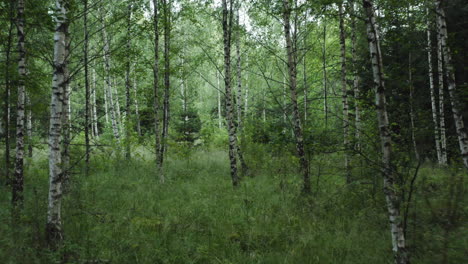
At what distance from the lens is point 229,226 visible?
5258 mm

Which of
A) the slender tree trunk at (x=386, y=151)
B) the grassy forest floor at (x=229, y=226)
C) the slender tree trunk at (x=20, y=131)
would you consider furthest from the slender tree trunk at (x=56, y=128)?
the slender tree trunk at (x=386, y=151)

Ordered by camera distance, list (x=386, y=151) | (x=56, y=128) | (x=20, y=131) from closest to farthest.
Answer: (x=386, y=151)
(x=56, y=128)
(x=20, y=131)

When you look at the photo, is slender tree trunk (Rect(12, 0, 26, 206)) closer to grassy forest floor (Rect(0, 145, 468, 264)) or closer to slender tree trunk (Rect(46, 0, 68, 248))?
grassy forest floor (Rect(0, 145, 468, 264))

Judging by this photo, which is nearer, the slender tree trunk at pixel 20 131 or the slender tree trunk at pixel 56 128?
the slender tree trunk at pixel 56 128

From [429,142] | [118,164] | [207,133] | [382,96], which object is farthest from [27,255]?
[429,142]

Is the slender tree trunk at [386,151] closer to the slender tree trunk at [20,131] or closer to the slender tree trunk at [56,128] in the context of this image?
the slender tree trunk at [56,128]

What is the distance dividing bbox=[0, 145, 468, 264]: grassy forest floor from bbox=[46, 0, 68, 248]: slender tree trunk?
31 cm

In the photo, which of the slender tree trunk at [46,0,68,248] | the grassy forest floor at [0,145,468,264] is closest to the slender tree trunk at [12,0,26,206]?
the grassy forest floor at [0,145,468,264]

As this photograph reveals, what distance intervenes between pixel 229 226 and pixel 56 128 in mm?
3546

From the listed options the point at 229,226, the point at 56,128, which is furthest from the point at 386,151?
the point at 56,128

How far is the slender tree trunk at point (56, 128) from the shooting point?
12.4 ft

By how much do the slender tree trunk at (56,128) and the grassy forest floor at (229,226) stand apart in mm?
307

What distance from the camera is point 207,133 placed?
15305 mm

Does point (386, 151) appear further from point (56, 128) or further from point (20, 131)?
point (20, 131)
